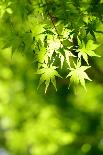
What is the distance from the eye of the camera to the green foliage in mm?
2418

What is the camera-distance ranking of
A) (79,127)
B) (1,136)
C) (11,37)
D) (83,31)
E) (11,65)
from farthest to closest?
(1,136) < (11,65) < (79,127) < (11,37) < (83,31)

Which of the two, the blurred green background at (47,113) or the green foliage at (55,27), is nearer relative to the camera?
the green foliage at (55,27)

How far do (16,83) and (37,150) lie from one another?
1.25 m

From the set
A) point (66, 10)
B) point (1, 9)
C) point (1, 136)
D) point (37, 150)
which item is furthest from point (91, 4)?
point (1, 136)

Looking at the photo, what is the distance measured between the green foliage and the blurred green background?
134 inches

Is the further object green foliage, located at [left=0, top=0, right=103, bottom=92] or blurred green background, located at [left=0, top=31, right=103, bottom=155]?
blurred green background, located at [left=0, top=31, right=103, bottom=155]

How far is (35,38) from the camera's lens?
252 centimetres

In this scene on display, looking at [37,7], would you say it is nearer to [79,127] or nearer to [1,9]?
[1,9]

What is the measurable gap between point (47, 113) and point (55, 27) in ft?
14.5

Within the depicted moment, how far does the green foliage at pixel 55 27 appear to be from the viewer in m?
2.42

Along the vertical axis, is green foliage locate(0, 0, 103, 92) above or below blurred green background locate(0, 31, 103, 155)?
above

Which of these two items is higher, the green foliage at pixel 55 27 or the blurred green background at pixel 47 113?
the green foliage at pixel 55 27

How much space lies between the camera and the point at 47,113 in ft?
22.2

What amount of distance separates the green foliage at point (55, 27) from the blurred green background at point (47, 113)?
3.41m
